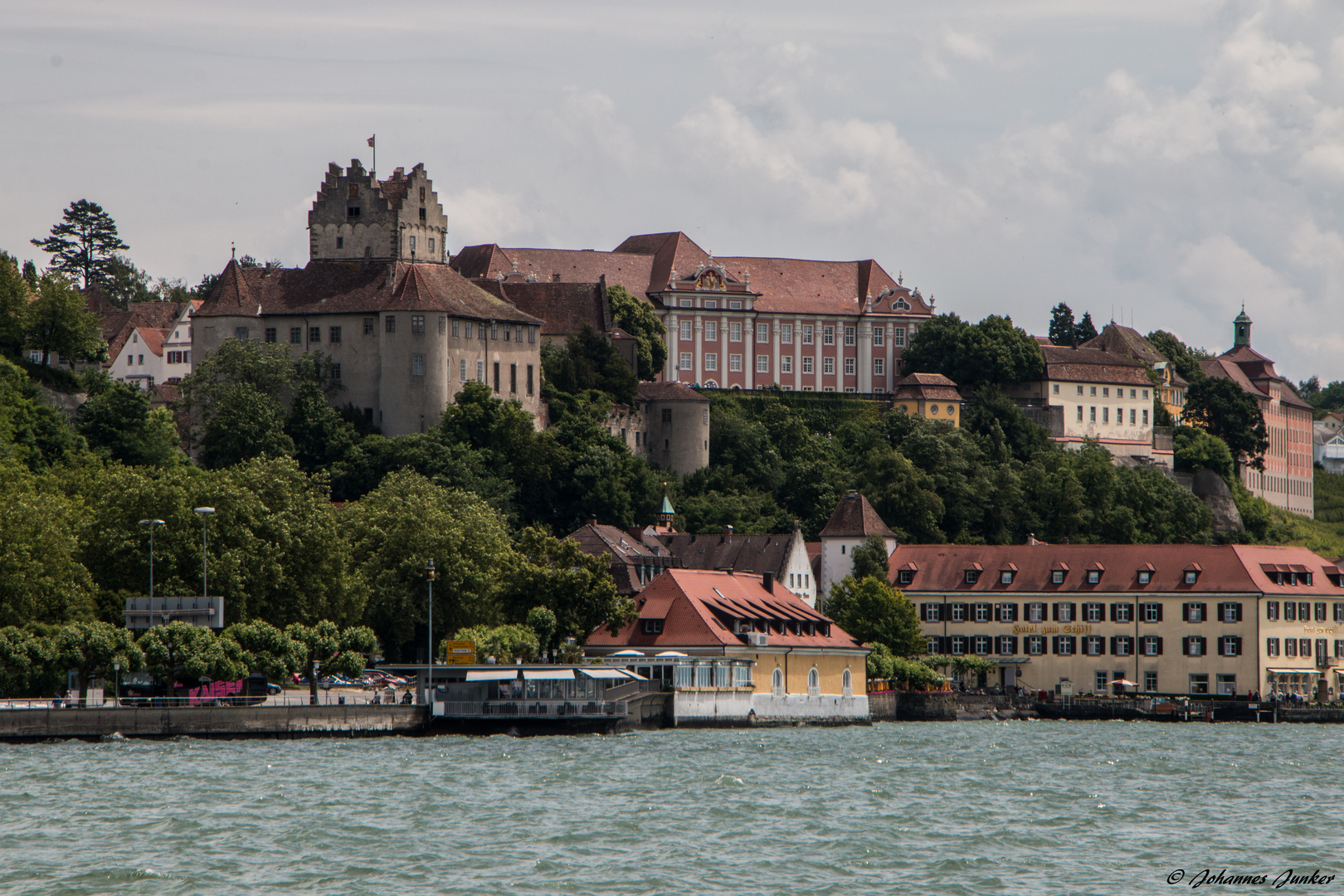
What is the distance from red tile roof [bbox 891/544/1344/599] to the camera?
4274 inches

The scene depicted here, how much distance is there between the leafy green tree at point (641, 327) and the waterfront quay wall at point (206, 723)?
7288 centimetres

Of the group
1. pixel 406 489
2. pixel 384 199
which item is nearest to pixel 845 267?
pixel 384 199

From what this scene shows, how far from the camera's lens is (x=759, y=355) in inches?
6230

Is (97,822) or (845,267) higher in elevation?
(845,267)

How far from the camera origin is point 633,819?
4891 centimetres

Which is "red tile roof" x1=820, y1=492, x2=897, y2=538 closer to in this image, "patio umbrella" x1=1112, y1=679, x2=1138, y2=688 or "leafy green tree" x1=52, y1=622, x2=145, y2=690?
"patio umbrella" x1=1112, y1=679, x2=1138, y2=688

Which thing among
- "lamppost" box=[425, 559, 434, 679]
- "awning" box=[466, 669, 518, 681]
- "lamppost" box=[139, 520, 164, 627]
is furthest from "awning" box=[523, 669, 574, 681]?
"lamppost" box=[139, 520, 164, 627]

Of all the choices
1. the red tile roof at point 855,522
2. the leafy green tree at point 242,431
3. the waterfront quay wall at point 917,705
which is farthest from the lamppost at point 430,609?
the red tile roof at point 855,522

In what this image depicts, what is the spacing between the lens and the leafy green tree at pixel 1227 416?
169375mm

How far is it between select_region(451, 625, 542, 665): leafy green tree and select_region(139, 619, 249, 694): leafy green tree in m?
10.7

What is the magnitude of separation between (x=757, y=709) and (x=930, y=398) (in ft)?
217

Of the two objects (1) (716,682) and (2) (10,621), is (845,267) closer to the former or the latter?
(1) (716,682)

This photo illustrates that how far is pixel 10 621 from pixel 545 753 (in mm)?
18300

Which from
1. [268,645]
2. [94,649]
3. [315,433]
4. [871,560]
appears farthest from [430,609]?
[871,560]
